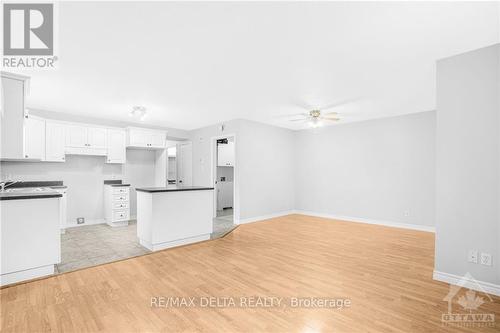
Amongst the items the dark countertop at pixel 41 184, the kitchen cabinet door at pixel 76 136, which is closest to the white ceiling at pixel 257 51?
the kitchen cabinet door at pixel 76 136

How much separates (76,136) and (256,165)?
4172 mm

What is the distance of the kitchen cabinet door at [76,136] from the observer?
16.6 ft

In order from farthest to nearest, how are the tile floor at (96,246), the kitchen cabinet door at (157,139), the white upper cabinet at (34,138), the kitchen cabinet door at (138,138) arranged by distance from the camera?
the kitchen cabinet door at (157,139), the kitchen cabinet door at (138,138), the white upper cabinet at (34,138), the tile floor at (96,246)

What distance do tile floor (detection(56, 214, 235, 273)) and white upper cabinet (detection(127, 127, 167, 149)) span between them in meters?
2.02

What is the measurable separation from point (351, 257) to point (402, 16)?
9.87ft

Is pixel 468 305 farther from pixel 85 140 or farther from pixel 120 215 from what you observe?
pixel 85 140

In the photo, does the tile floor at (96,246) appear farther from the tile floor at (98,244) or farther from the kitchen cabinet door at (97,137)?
the kitchen cabinet door at (97,137)

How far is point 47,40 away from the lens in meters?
2.31

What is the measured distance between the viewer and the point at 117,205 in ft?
17.6

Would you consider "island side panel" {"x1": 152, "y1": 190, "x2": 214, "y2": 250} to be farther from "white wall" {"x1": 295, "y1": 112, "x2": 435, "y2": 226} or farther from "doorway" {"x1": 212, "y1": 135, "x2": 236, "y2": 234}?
"white wall" {"x1": 295, "y1": 112, "x2": 435, "y2": 226}

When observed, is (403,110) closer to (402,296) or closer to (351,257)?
(351,257)

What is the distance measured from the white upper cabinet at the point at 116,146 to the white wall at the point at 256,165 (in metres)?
1.94

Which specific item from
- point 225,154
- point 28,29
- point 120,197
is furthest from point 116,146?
point 28,29

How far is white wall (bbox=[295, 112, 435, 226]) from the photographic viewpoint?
198 inches
